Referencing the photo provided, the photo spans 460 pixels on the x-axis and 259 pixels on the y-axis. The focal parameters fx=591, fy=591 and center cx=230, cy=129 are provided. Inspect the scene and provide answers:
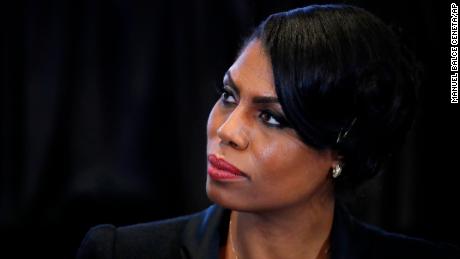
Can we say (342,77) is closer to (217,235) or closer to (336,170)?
(336,170)

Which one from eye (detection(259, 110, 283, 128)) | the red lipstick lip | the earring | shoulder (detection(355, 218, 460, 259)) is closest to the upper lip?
the red lipstick lip

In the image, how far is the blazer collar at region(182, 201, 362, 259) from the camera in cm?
121

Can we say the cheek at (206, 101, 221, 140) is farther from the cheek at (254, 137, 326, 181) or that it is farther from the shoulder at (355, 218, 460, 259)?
the shoulder at (355, 218, 460, 259)

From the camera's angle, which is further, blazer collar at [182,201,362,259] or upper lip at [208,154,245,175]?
blazer collar at [182,201,362,259]

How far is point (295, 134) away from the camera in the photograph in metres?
1.07

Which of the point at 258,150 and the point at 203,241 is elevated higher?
the point at 258,150

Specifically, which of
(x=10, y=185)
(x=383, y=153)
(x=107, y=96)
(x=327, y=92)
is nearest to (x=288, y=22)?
(x=327, y=92)

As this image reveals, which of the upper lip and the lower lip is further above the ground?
the upper lip

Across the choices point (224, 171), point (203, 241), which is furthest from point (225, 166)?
point (203, 241)

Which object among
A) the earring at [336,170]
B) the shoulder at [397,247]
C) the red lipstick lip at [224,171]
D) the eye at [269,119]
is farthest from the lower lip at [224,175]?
the shoulder at [397,247]

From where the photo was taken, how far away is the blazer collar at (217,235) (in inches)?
47.8

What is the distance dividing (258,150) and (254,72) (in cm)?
14

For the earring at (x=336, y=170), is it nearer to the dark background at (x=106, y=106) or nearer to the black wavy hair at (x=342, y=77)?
the black wavy hair at (x=342, y=77)

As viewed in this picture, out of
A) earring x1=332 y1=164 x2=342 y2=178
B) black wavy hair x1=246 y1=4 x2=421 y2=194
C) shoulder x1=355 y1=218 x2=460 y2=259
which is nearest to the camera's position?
black wavy hair x1=246 y1=4 x2=421 y2=194
